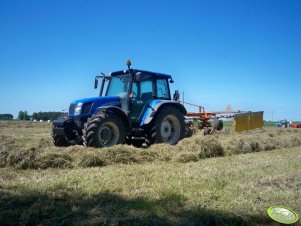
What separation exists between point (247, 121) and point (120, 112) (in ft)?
25.6

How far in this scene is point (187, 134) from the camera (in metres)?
11.6

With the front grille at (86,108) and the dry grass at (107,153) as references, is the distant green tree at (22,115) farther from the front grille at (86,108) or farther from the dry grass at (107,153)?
the front grille at (86,108)

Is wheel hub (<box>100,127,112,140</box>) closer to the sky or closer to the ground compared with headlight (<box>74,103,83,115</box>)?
closer to the ground

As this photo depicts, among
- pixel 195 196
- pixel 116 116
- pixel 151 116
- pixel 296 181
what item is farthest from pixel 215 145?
pixel 195 196

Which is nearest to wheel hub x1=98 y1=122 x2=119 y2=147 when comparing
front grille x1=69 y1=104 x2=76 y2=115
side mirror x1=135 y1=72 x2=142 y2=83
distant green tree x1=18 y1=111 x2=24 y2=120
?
front grille x1=69 y1=104 x2=76 y2=115

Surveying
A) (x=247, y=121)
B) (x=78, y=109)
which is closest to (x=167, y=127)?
(x=78, y=109)

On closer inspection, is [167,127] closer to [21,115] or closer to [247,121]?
[247,121]

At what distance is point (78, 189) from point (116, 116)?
15.2ft

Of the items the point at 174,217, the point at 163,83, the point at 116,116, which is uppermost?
the point at 163,83

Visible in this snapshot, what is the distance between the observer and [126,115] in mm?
9484

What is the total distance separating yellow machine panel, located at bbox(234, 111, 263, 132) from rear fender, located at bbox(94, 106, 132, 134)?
652 centimetres

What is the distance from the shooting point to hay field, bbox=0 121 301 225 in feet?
12.4

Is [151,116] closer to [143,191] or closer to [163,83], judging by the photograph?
[163,83]

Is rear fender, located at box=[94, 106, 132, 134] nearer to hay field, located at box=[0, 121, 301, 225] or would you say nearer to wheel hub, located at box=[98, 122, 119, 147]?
wheel hub, located at box=[98, 122, 119, 147]
